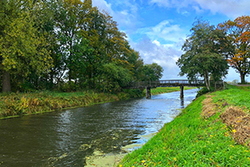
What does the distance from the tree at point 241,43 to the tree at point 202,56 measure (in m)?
11.6

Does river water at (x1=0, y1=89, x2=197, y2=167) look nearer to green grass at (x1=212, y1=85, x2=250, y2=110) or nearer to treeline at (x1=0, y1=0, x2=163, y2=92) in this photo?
green grass at (x1=212, y1=85, x2=250, y2=110)

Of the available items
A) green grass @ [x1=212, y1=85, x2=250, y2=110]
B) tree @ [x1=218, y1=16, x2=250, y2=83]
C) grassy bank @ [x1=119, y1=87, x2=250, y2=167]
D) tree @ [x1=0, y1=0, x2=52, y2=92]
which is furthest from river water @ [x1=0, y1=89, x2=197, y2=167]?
tree @ [x1=218, y1=16, x2=250, y2=83]

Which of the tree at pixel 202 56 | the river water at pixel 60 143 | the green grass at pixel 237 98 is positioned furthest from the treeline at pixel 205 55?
the river water at pixel 60 143

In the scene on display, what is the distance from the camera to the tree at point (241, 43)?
3845 centimetres

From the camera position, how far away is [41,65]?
2155 cm

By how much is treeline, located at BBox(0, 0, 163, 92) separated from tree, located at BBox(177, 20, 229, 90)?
15.0 meters

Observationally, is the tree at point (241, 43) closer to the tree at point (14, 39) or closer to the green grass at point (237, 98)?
the green grass at point (237, 98)

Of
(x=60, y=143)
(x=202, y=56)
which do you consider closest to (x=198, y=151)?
(x=60, y=143)

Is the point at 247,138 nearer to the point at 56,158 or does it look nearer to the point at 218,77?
the point at 56,158

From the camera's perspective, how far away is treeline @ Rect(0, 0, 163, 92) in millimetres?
18688

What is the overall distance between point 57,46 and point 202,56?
25275 mm

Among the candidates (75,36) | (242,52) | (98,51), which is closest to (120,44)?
(98,51)

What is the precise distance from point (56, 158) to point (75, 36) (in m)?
29.0

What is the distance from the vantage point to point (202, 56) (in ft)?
90.6
